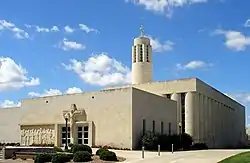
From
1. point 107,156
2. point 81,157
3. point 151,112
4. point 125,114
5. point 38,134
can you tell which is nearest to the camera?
point 81,157

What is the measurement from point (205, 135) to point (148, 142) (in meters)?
22.8

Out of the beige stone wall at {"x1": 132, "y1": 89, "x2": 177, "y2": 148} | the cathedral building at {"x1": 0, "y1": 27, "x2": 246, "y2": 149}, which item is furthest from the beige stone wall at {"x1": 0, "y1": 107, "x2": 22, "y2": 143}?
the beige stone wall at {"x1": 132, "y1": 89, "x2": 177, "y2": 148}

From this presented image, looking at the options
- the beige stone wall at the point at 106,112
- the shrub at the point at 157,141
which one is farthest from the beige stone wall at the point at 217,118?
the beige stone wall at the point at 106,112

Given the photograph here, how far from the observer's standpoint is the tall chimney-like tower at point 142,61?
67562mm

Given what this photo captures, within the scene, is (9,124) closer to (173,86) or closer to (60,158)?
(173,86)

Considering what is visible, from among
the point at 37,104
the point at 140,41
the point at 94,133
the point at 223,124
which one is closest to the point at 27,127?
the point at 37,104

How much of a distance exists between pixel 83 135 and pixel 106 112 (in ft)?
12.8

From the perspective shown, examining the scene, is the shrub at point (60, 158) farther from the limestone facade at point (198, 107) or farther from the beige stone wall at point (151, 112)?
the limestone facade at point (198, 107)

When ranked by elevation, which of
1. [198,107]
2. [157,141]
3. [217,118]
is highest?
[198,107]

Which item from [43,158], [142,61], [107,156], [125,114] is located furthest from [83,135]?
[142,61]

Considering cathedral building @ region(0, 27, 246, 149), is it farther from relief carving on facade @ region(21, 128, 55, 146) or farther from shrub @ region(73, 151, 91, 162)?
shrub @ region(73, 151, 91, 162)

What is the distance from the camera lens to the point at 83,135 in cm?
4466

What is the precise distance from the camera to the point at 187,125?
57.7 m

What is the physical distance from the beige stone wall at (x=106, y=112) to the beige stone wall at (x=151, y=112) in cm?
79
